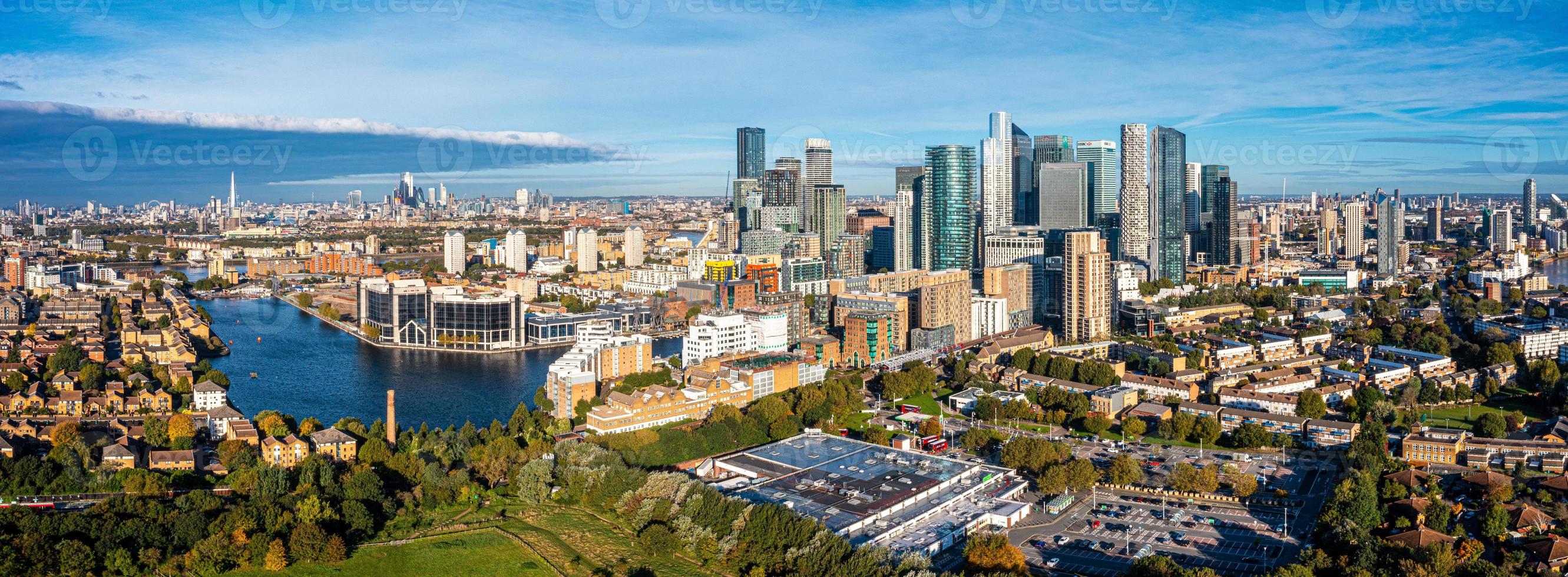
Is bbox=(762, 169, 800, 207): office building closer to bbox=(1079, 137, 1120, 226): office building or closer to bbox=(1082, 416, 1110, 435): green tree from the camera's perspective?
bbox=(1079, 137, 1120, 226): office building

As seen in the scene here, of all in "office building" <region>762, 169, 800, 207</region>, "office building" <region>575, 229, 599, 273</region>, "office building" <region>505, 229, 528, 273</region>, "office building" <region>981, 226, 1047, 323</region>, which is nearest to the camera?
"office building" <region>981, 226, 1047, 323</region>

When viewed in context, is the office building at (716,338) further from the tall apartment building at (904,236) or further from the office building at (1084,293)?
the tall apartment building at (904,236)

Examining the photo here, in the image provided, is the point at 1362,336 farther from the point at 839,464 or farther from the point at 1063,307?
the point at 839,464

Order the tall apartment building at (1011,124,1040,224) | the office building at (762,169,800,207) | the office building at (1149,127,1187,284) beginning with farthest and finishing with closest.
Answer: the tall apartment building at (1011,124,1040,224) → the office building at (762,169,800,207) → the office building at (1149,127,1187,284)

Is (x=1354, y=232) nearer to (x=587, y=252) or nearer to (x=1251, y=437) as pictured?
(x=587, y=252)

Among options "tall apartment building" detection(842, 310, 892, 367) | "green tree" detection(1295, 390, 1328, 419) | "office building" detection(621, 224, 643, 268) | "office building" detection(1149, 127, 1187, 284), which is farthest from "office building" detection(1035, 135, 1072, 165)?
"green tree" detection(1295, 390, 1328, 419)

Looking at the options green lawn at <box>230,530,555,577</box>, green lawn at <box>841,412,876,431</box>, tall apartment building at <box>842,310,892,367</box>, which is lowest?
green lawn at <box>230,530,555,577</box>

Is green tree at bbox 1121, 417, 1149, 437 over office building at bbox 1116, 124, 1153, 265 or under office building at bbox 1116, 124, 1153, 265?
under

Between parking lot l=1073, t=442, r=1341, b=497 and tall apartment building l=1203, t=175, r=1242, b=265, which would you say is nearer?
parking lot l=1073, t=442, r=1341, b=497
